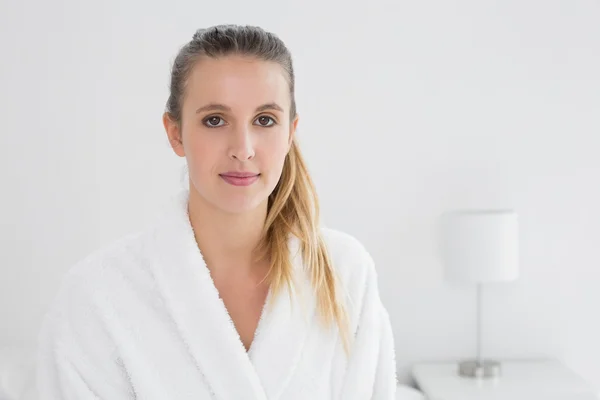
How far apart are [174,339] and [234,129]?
1.24 ft

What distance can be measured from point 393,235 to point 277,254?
1317mm

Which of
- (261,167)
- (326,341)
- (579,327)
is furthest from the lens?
(579,327)

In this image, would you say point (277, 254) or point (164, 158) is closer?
point (277, 254)

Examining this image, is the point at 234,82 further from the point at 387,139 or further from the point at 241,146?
the point at 387,139

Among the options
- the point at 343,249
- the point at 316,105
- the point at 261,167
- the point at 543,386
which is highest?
the point at 316,105

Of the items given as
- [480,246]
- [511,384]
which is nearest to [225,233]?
[480,246]

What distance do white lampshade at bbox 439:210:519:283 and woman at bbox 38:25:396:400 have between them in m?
1.08

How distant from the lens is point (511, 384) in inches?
98.8

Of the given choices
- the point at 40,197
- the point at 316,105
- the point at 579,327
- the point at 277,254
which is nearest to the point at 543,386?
the point at 579,327

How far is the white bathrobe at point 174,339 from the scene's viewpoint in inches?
50.9

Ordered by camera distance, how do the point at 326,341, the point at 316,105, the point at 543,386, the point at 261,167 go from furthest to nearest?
the point at 316,105 → the point at 543,386 → the point at 326,341 → the point at 261,167

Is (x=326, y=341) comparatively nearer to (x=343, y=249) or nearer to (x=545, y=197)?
(x=343, y=249)

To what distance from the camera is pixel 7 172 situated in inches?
101

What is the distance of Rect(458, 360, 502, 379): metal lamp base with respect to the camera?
260 cm
